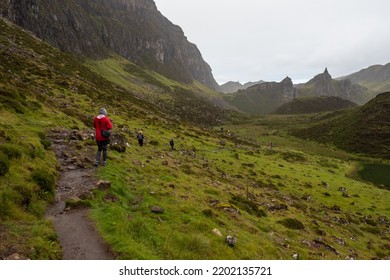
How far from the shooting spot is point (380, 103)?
16600 cm

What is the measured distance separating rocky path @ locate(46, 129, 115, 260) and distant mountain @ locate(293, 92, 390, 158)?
125 meters

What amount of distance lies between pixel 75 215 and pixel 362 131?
157 meters

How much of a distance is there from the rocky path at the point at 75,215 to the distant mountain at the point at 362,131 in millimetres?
125450

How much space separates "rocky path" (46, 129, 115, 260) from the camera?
10305mm

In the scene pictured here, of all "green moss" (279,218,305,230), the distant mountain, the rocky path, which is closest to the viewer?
the rocky path

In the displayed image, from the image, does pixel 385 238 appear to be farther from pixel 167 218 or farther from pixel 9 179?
pixel 9 179

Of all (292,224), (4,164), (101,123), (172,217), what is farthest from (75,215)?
(292,224)

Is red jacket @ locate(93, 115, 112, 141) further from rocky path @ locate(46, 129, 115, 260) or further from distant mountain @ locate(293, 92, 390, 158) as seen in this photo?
distant mountain @ locate(293, 92, 390, 158)

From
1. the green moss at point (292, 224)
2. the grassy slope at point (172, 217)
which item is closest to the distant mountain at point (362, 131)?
the grassy slope at point (172, 217)

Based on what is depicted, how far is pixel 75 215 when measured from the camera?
12.9m

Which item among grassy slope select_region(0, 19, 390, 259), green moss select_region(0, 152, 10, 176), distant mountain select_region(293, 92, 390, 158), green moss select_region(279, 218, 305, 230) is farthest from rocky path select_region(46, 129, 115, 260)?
distant mountain select_region(293, 92, 390, 158)

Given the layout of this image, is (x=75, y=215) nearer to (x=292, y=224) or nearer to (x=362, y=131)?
(x=292, y=224)

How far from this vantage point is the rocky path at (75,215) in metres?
10.3
